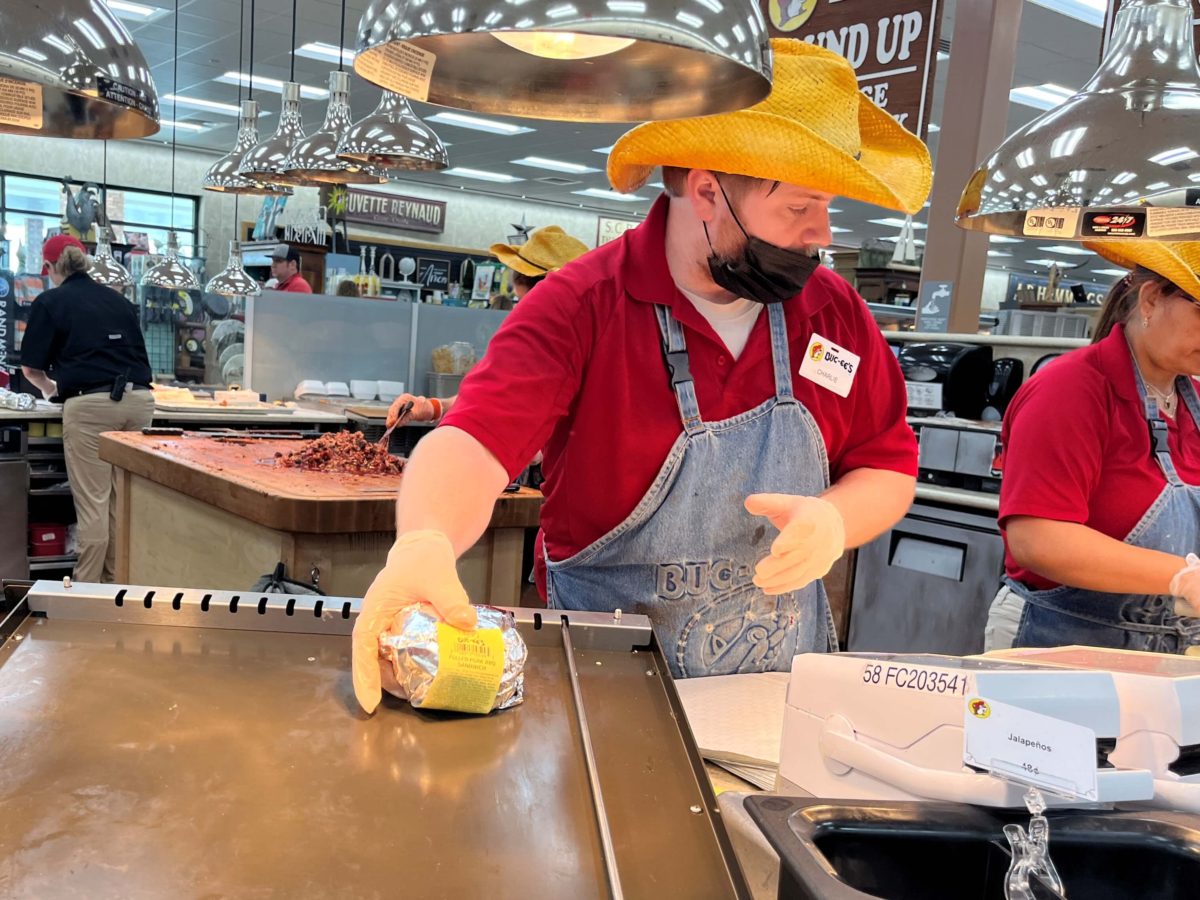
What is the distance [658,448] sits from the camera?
1.51 metres

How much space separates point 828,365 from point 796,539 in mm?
362

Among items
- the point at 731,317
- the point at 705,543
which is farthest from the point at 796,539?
the point at 731,317

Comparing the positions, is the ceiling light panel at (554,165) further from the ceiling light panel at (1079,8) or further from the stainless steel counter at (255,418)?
the stainless steel counter at (255,418)

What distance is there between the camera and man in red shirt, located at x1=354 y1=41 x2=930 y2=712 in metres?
1.38

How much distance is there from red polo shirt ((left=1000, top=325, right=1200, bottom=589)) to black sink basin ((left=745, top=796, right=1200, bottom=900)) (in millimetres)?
1070

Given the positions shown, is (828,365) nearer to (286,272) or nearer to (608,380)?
(608,380)

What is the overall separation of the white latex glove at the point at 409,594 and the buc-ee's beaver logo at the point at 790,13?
349 centimetres

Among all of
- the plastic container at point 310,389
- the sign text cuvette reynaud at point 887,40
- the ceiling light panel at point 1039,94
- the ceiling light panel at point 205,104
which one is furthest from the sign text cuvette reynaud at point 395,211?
the sign text cuvette reynaud at point 887,40

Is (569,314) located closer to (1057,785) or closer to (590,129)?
(1057,785)

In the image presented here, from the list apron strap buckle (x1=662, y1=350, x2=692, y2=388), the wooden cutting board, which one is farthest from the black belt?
apron strap buckle (x1=662, y1=350, x2=692, y2=388)

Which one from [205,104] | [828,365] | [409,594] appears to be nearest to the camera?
[409,594]

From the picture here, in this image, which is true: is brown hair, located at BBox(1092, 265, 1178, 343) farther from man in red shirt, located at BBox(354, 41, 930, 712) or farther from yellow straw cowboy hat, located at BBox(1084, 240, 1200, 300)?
man in red shirt, located at BBox(354, 41, 930, 712)

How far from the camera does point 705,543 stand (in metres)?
1.53

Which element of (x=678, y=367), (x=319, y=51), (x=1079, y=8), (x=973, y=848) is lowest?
(x=973, y=848)
